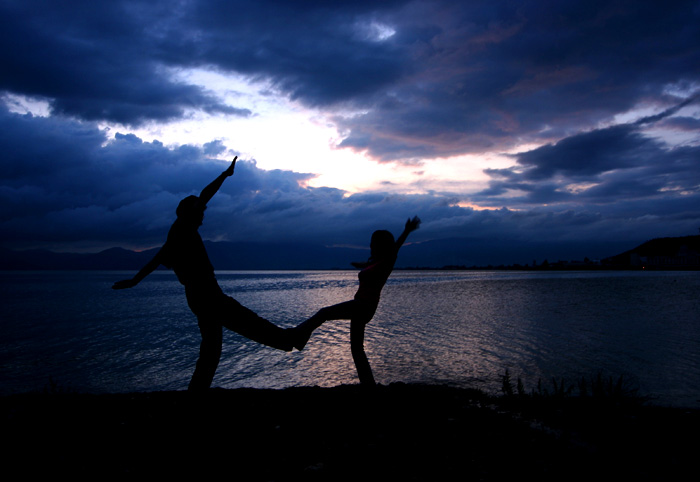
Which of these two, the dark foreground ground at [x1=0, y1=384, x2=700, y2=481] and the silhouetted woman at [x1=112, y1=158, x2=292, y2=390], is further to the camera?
the silhouetted woman at [x1=112, y1=158, x2=292, y2=390]

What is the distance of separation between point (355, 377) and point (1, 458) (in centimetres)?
750

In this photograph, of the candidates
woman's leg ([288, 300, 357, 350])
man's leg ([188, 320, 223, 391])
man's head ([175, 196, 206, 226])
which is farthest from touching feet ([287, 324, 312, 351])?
man's head ([175, 196, 206, 226])

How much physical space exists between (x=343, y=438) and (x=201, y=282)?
2427 millimetres

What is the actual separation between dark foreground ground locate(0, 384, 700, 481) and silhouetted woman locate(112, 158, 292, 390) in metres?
0.66

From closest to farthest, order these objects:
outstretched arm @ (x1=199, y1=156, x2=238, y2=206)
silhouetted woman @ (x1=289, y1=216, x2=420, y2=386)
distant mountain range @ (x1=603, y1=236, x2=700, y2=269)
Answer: outstretched arm @ (x1=199, y1=156, x2=238, y2=206), silhouetted woman @ (x1=289, y1=216, x2=420, y2=386), distant mountain range @ (x1=603, y1=236, x2=700, y2=269)

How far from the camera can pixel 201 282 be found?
4.77 metres

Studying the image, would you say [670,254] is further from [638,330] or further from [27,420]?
[27,420]

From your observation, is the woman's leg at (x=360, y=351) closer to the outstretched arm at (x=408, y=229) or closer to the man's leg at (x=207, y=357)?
the outstretched arm at (x=408, y=229)

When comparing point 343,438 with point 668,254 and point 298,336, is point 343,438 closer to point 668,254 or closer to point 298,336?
point 298,336

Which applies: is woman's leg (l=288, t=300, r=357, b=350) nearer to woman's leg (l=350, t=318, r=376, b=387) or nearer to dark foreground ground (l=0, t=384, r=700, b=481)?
woman's leg (l=350, t=318, r=376, b=387)

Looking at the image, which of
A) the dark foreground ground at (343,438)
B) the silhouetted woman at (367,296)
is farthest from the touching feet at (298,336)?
the dark foreground ground at (343,438)

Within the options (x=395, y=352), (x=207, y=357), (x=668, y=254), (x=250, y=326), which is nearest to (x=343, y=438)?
(x=250, y=326)

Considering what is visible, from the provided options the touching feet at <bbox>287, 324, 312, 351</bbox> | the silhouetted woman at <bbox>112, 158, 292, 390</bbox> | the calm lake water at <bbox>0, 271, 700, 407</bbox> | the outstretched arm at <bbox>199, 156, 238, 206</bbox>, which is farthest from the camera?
the calm lake water at <bbox>0, 271, 700, 407</bbox>

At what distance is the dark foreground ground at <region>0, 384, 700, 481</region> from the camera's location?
4.01m
